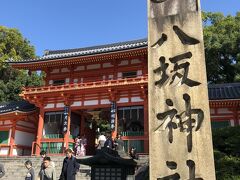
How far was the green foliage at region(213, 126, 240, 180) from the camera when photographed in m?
7.93

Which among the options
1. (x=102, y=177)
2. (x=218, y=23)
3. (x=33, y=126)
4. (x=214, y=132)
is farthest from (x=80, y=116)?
(x=218, y=23)

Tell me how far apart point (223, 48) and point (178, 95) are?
24816 millimetres

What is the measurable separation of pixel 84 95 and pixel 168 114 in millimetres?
14278

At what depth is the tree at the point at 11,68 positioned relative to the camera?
28922mm

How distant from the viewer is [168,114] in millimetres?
4059

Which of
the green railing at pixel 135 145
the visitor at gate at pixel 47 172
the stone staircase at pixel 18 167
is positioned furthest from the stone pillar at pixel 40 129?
the visitor at gate at pixel 47 172

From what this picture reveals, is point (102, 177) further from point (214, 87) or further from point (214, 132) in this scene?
point (214, 87)

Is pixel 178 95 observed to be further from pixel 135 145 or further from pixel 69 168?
pixel 135 145

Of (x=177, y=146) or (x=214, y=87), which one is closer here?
(x=177, y=146)

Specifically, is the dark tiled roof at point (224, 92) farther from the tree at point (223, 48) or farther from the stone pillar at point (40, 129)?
the stone pillar at point (40, 129)

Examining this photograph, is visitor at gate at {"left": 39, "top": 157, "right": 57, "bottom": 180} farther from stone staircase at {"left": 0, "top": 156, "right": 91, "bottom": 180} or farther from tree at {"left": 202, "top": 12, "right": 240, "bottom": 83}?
tree at {"left": 202, "top": 12, "right": 240, "bottom": 83}

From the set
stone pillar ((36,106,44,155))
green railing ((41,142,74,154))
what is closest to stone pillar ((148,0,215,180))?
green railing ((41,142,74,154))

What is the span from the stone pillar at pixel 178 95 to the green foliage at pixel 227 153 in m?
4.36

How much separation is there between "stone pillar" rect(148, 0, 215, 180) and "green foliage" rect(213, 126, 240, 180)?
14.3 ft
